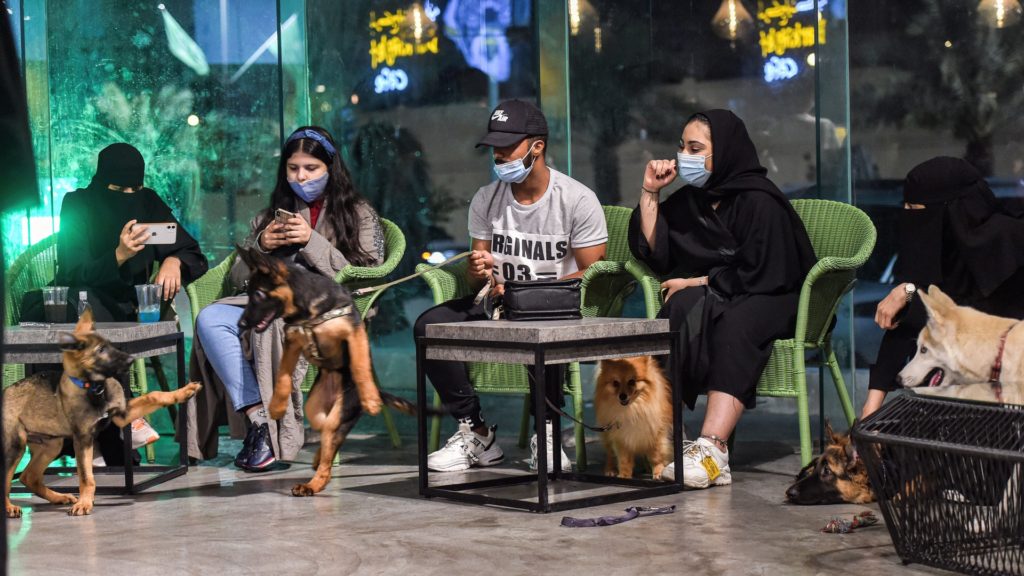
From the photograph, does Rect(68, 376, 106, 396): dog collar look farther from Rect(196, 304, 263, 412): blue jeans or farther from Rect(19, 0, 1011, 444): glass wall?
Rect(19, 0, 1011, 444): glass wall

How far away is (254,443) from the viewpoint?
571cm

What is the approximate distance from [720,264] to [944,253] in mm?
912

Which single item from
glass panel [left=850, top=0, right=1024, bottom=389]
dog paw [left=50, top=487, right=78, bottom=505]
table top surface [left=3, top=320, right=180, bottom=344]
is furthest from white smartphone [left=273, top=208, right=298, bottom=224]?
glass panel [left=850, top=0, right=1024, bottom=389]

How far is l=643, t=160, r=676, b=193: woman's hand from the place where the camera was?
5.48 meters

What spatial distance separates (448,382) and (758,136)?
2230 mm

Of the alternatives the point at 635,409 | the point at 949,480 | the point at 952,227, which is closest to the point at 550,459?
the point at 635,409

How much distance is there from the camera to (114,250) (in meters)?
6.15

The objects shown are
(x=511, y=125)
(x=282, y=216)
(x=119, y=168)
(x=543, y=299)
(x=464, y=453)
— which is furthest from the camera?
(x=119, y=168)

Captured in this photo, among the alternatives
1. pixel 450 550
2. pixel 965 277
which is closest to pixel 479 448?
pixel 450 550

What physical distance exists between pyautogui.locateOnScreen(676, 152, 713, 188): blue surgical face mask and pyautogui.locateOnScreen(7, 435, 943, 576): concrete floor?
1267 millimetres

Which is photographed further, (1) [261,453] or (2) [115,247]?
(2) [115,247]

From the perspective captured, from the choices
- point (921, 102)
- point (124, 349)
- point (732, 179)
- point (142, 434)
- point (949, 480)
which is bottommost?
point (142, 434)

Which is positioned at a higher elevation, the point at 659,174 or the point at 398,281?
the point at 659,174

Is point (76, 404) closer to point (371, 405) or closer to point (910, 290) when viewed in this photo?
point (371, 405)
